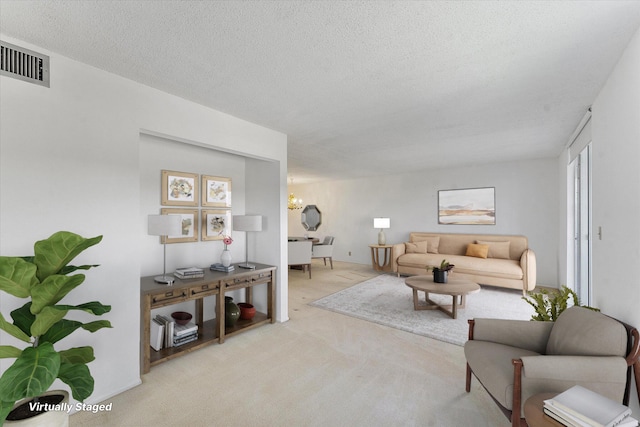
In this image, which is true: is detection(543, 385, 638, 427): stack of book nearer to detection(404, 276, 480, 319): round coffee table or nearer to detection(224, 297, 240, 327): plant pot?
detection(404, 276, 480, 319): round coffee table

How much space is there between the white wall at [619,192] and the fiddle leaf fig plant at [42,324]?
3.07 meters

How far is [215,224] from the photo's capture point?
3527mm

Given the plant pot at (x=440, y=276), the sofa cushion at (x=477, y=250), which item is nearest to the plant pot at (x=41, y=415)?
the plant pot at (x=440, y=276)

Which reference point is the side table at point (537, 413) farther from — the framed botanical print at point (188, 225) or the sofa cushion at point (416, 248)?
the sofa cushion at point (416, 248)

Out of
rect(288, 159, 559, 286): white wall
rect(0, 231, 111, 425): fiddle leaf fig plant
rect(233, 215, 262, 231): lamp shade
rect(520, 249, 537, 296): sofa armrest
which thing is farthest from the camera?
rect(288, 159, 559, 286): white wall

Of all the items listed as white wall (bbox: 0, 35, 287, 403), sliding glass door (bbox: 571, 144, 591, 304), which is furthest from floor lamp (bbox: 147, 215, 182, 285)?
sliding glass door (bbox: 571, 144, 591, 304)

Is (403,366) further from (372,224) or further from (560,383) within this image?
(372,224)

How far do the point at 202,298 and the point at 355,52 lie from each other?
2.90 metres

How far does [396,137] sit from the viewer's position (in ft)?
12.9

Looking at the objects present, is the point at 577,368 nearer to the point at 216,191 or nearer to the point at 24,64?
the point at 216,191

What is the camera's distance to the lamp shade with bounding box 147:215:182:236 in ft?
8.45

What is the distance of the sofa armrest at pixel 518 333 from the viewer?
1989 mm

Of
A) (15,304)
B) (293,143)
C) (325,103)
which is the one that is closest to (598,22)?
(325,103)

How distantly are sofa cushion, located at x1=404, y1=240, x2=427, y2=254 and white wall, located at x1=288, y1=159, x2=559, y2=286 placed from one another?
0.63 m
